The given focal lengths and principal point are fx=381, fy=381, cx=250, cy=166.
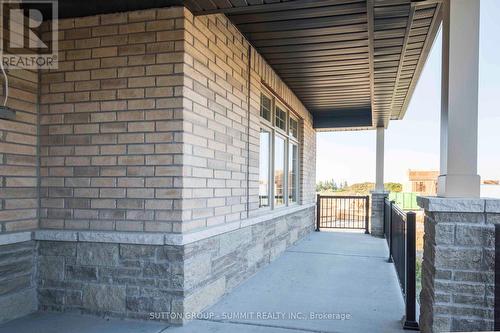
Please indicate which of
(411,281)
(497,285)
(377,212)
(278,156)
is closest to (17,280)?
(411,281)

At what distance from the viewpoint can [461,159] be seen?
2.50 metres

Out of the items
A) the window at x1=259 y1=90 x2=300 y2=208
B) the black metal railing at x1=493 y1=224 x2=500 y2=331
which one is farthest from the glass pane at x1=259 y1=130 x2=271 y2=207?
the black metal railing at x1=493 y1=224 x2=500 y2=331

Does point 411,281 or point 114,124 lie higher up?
point 114,124

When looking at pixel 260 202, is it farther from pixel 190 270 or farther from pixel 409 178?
pixel 409 178

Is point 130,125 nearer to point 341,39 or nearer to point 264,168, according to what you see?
point 341,39

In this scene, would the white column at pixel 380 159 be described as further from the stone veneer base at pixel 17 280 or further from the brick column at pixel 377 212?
the stone veneer base at pixel 17 280

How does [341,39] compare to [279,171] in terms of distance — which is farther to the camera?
[279,171]

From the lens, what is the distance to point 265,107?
559 cm

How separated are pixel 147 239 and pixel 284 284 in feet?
6.46

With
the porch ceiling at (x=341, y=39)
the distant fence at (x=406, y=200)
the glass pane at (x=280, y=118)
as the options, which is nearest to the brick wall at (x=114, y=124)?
the porch ceiling at (x=341, y=39)

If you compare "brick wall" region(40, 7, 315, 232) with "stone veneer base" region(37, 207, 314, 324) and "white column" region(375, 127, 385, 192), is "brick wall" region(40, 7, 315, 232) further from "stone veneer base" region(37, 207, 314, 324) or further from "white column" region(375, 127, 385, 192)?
"white column" region(375, 127, 385, 192)

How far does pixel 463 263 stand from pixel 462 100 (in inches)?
41.5

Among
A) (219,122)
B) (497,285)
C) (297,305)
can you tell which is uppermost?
(219,122)

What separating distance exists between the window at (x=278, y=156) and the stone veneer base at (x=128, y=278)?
85.5 inches
